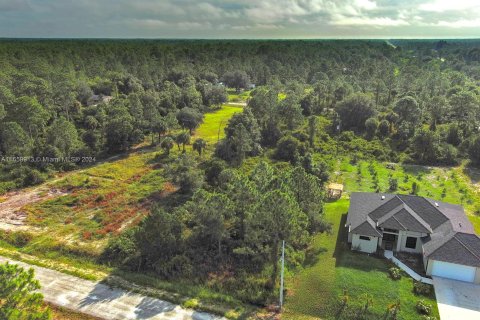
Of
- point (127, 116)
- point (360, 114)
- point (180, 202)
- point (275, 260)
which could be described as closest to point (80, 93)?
point (127, 116)

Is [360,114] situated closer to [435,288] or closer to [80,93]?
[435,288]

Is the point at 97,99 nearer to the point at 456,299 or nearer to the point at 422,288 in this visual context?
the point at 422,288

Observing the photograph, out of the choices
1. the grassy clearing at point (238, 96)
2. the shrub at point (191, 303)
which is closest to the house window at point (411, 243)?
the shrub at point (191, 303)

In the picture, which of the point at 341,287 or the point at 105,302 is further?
the point at 341,287

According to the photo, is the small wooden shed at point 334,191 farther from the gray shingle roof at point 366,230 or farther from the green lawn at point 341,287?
the gray shingle roof at point 366,230

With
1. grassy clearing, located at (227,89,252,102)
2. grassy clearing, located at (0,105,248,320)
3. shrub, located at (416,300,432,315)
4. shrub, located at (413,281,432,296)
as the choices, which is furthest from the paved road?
grassy clearing, located at (227,89,252,102)

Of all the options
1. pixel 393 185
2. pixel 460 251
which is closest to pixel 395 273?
pixel 460 251

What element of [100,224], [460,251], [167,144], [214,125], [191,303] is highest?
[167,144]
